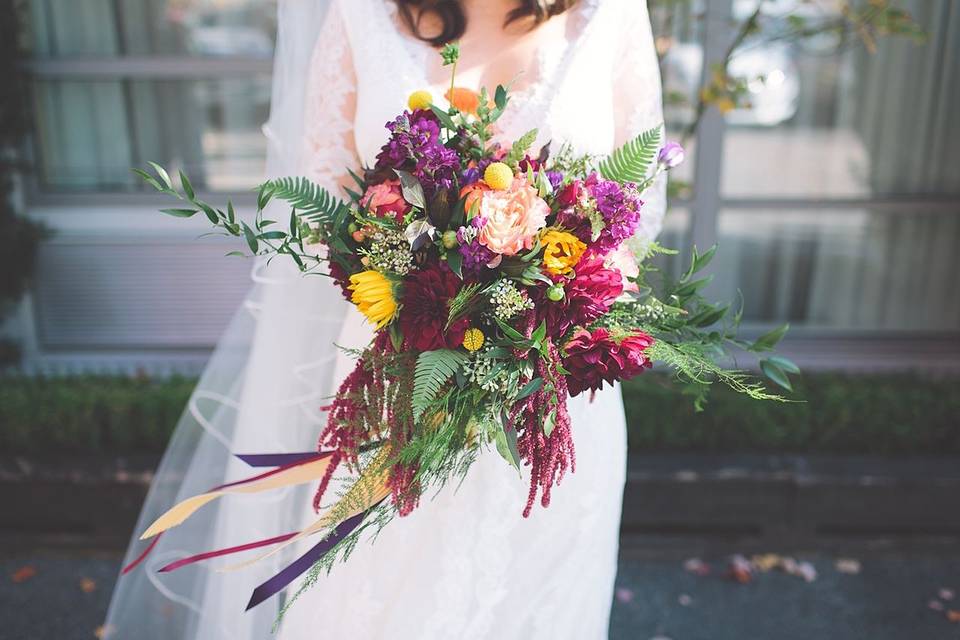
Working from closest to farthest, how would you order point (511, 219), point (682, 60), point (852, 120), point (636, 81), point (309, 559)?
point (511, 219), point (309, 559), point (636, 81), point (682, 60), point (852, 120)

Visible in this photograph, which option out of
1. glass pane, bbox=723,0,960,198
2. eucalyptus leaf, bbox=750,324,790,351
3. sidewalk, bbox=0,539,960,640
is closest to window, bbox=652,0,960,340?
glass pane, bbox=723,0,960,198

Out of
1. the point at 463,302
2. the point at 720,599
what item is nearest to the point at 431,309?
the point at 463,302

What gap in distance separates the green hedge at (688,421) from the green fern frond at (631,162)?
198cm

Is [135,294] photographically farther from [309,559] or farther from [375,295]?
[375,295]

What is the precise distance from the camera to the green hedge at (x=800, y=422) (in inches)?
128

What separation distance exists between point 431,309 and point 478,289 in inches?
3.3

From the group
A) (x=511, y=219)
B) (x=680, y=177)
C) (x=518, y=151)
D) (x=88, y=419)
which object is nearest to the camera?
(x=511, y=219)

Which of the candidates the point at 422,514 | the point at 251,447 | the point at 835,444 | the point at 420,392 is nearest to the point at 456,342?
the point at 420,392

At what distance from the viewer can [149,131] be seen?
4.00 metres

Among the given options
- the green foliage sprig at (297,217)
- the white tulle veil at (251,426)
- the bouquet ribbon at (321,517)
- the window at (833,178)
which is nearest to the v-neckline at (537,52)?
the white tulle veil at (251,426)

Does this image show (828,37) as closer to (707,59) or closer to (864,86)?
(864,86)

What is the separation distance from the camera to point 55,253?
3.94 meters

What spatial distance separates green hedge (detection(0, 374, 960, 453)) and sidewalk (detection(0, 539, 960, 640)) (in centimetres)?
44

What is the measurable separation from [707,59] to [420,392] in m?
2.94
